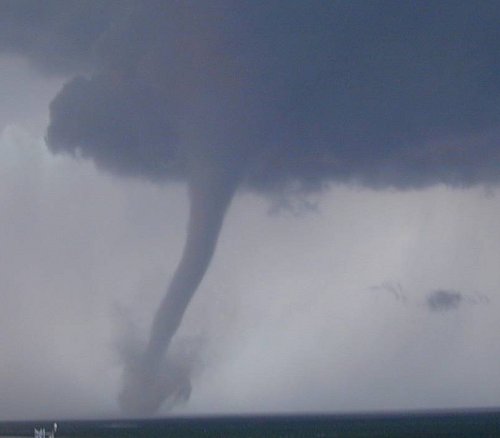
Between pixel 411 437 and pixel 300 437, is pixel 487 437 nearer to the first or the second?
pixel 411 437

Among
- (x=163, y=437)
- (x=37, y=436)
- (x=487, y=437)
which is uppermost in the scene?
(x=37, y=436)

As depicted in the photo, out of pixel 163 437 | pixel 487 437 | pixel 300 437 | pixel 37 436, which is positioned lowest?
pixel 163 437

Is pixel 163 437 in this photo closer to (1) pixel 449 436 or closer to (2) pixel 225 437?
(2) pixel 225 437

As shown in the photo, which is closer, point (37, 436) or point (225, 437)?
point (37, 436)

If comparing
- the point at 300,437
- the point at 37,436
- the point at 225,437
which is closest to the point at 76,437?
the point at 225,437

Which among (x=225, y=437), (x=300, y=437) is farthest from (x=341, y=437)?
(x=225, y=437)

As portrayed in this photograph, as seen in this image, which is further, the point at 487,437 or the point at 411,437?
the point at 411,437

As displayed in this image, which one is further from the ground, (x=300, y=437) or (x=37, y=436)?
(x=37, y=436)

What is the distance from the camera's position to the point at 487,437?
13900 cm

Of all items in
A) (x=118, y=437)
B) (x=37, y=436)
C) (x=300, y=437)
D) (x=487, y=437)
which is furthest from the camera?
(x=118, y=437)

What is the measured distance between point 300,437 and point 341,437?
796 centimetres

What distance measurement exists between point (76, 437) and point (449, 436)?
60.0m

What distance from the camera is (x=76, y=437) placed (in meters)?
151

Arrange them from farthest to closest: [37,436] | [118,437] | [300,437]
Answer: [118,437] → [300,437] → [37,436]
